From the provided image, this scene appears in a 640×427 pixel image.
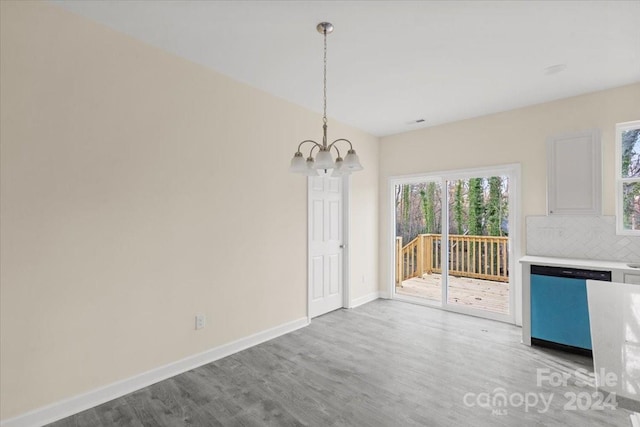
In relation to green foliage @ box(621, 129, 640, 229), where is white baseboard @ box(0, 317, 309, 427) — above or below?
below

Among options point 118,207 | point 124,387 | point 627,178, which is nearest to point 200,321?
point 124,387

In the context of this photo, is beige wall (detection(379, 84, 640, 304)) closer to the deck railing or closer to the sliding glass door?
the sliding glass door

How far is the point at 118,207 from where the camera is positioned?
7.94 ft

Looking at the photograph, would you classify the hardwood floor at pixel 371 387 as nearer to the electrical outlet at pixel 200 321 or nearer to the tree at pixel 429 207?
the electrical outlet at pixel 200 321

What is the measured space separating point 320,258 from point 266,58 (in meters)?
2.62

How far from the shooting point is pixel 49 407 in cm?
209

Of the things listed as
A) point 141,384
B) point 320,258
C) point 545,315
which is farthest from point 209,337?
point 545,315

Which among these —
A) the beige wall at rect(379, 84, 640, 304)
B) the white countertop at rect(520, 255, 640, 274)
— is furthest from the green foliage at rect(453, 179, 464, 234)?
the white countertop at rect(520, 255, 640, 274)

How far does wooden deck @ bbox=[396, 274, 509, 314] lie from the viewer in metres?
4.20

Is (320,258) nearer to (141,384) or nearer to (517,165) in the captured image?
(141,384)

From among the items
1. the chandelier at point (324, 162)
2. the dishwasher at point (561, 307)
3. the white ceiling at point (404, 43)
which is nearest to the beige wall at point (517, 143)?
the white ceiling at point (404, 43)

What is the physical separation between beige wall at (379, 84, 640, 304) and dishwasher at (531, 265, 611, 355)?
2.59 feet

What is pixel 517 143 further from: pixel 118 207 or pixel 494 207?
pixel 118 207

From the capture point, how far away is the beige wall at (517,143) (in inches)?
132
